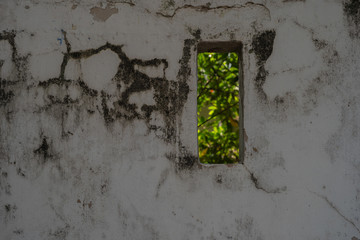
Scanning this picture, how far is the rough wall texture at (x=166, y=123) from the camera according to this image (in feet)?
5.43

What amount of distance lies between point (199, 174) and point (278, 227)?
0.50 m

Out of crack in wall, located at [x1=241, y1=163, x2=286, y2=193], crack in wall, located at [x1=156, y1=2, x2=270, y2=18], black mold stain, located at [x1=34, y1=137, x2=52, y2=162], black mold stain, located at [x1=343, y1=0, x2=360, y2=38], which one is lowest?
crack in wall, located at [x1=241, y1=163, x2=286, y2=193]

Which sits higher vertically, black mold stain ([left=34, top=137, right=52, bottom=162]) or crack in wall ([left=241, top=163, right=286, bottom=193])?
black mold stain ([left=34, top=137, right=52, bottom=162])

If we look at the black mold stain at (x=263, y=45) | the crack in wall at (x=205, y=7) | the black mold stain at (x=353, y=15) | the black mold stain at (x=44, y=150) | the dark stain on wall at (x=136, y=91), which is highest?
the crack in wall at (x=205, y=7)

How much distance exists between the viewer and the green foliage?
2582mm

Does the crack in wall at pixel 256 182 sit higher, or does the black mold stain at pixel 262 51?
the black mold stain at pixel 262 51

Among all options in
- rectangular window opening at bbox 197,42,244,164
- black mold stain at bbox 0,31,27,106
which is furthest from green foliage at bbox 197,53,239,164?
black mold stain at bbox 0,31,27,106

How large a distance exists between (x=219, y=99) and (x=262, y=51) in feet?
3.48

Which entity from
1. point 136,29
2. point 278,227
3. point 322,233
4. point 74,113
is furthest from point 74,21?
point 322,233

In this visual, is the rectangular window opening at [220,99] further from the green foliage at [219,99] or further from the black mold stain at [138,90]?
the black mold stain at [138,90]

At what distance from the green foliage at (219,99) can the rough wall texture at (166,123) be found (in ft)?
2.65

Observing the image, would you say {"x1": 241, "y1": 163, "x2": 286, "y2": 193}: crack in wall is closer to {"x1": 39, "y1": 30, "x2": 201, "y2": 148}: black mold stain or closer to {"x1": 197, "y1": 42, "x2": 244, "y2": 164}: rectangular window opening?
{"x1": 39, "y1": 30, "x2": 201, "y2": 148}: black mold stain

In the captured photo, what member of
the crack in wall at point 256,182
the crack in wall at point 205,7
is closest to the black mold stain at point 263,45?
the crack in wall at point 205,7

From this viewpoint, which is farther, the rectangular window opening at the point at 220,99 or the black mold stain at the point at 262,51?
the rectangular window opening at the point at 220,99
